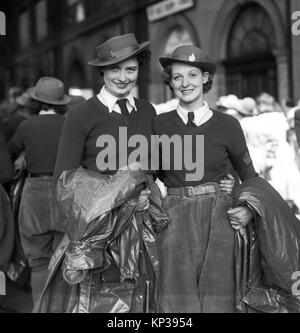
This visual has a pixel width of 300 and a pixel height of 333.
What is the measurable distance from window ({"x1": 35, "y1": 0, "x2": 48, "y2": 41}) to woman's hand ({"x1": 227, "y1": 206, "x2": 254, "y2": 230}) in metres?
6.10

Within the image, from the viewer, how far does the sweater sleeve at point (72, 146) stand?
2969 millimetres

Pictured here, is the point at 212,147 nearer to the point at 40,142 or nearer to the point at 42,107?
the point at 40,142

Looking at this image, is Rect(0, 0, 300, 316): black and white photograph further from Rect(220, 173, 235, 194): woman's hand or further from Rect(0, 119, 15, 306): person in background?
Rect(0, 119, 15, 306): person in background

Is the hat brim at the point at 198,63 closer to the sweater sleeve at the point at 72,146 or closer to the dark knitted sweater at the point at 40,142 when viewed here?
the sweater sleeve at the point at 72,146

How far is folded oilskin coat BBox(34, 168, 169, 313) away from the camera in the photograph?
2.82 meters

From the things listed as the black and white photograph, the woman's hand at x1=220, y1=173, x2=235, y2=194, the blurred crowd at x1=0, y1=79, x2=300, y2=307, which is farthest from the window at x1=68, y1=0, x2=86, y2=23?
the woman's hand at x1=220, y1=173, x2=235, y2=194

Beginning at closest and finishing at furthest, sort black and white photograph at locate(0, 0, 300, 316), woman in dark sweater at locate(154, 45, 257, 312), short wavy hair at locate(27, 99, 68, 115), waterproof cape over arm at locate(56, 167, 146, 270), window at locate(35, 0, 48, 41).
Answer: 1. waterproof cape over arm at locate(56, 167, 146, 270)
2. black and white photograph at locate(0, 0, 300, 316)
3. woman in dark sweater at locate(154, 45, 257, 312)
4. short wavy hair at locate(27, 99, 68, 115)
5. window at locate(35, 0, 48, 41)

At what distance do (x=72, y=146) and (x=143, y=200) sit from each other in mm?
423

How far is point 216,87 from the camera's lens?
1055cm

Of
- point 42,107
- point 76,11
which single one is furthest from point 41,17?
point 42,107

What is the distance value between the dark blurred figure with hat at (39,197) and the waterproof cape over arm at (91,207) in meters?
1.57

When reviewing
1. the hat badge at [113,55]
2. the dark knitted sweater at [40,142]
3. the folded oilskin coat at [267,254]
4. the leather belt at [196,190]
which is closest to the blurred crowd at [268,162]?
the dark knitted sweater at [40,142]

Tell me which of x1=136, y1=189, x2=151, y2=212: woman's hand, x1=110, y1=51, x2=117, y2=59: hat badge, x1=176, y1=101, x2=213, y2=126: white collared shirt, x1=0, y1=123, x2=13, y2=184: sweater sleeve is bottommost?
x1=136, y1=189, x2=151, y2=212: woman's hand
